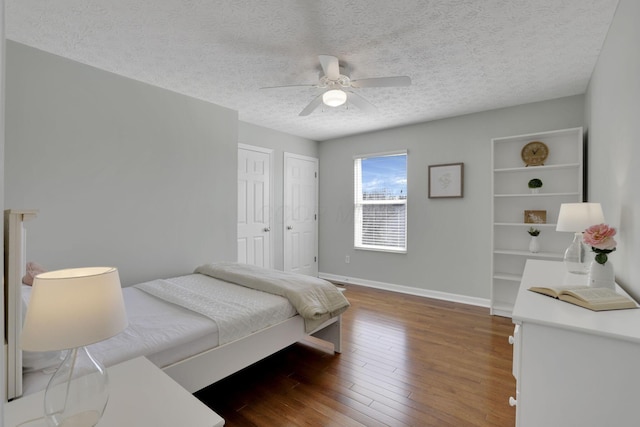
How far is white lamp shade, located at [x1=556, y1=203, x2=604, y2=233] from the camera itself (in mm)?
1949

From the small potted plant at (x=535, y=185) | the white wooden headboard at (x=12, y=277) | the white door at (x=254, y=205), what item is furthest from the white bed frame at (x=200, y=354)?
the small potted plant at (x=535, y=185)

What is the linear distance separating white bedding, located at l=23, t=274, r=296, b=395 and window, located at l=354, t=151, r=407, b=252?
2794 mm

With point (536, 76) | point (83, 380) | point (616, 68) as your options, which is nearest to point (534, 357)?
point (83, 380)

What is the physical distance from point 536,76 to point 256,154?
11.1ft

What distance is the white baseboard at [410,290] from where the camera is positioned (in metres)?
4.00

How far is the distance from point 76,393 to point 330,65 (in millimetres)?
2260

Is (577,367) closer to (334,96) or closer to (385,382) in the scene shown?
(385,382)

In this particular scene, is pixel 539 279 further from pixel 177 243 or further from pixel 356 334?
pixel 177 243

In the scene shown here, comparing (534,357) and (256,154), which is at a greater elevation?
(256,154)

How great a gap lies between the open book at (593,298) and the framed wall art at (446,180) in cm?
275

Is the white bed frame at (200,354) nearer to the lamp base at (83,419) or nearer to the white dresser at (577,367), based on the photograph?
the lamp base at (83,419)

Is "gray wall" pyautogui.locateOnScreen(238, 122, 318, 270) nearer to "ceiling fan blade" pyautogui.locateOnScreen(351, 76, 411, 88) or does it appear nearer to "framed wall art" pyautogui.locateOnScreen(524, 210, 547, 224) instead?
"ceiling fan blade" pyautogui.locateOnScreen(351, 76, 411, 88)

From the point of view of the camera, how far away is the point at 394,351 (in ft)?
9.00

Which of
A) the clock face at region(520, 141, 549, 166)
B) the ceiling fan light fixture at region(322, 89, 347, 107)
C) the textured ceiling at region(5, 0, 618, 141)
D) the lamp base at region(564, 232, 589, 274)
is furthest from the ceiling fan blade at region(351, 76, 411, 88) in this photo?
the clock face at region(520, 141, 549, 166)
